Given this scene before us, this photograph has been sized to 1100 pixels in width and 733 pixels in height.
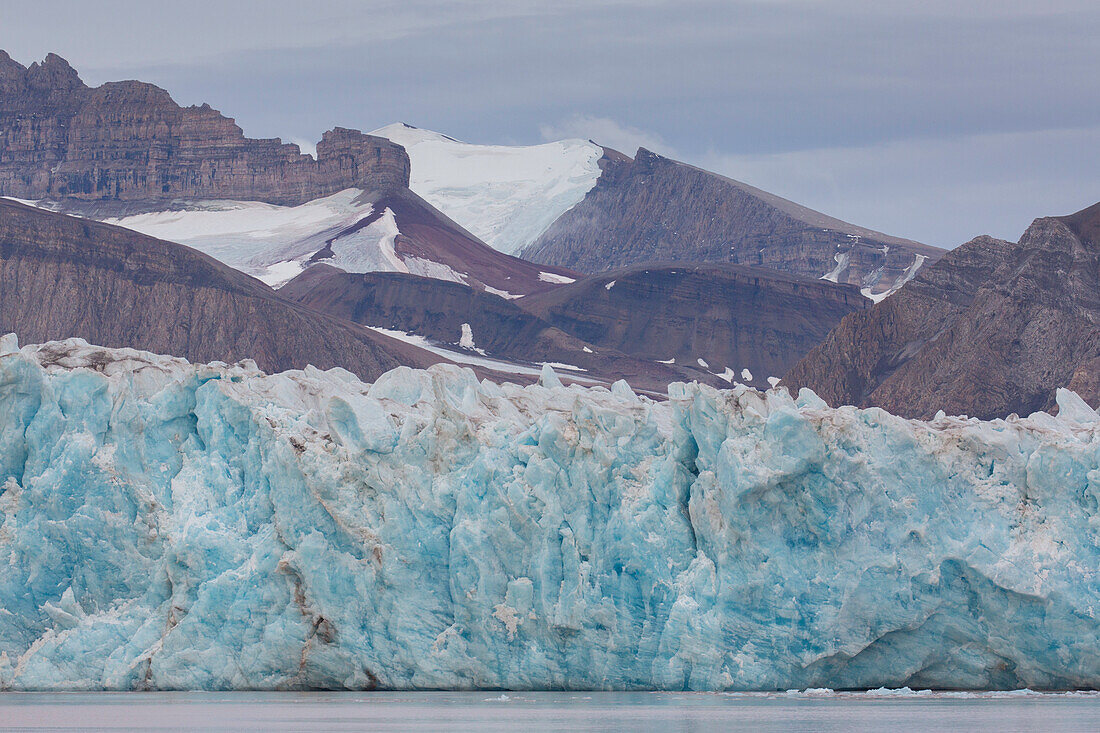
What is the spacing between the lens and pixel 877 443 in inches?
1198

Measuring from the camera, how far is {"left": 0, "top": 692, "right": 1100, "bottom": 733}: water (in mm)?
27125

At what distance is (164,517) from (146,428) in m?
2.13

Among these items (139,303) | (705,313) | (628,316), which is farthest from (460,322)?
(139,303)

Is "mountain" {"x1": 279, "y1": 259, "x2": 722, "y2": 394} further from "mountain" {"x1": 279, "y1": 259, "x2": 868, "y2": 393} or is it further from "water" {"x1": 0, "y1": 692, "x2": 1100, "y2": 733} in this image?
"water" {"x1": 0, "y1": 692, "x2": 1100, "y2": 733}

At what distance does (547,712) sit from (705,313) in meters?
151

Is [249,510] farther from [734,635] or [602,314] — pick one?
[602,314]

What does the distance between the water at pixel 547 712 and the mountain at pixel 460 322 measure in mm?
126578

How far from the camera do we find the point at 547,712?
95.0 feet

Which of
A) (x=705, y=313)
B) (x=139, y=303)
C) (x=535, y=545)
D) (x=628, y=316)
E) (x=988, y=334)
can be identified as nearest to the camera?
(x=535, y=545)

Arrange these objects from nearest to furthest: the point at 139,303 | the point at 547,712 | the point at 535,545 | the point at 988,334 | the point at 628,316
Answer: the point at 547,712, the point at 535,545, the point at 988,334, the point at 139,303, the point at 628,316

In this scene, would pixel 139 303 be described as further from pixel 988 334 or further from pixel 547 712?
pixel 547 712

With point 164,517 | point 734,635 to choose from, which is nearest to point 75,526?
point 164,517

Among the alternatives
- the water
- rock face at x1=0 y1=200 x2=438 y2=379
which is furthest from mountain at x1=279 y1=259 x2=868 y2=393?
the water

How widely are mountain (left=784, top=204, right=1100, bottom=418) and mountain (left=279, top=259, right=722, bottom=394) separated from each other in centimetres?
5567
